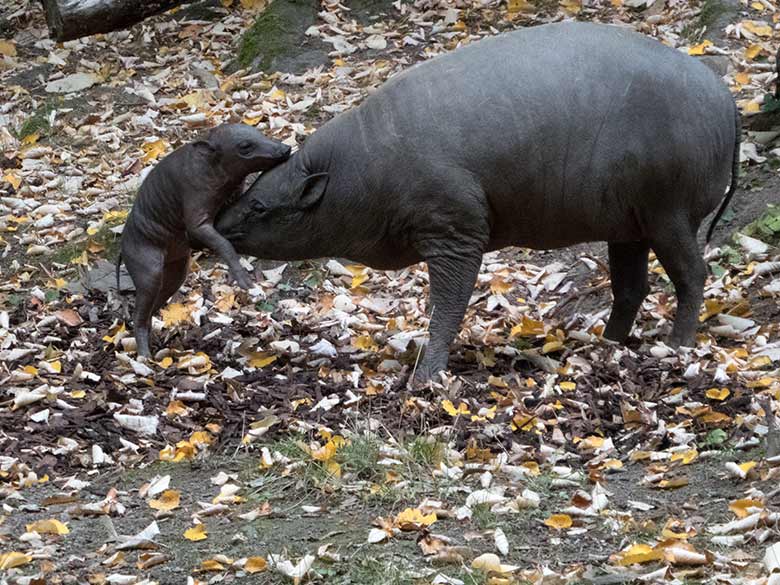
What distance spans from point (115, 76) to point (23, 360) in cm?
449

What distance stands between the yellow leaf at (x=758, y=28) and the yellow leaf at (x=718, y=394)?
4812mm

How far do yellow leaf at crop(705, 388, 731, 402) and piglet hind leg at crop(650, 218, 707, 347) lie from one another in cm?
84

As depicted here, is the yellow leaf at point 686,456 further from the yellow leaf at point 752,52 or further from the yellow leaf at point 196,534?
the yellow leaf at point 752,52

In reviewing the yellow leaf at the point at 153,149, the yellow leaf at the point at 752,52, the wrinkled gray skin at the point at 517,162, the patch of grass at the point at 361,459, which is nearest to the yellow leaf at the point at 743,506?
the patch of grass at the point at 361,459

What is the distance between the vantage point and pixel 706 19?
10.4 meters

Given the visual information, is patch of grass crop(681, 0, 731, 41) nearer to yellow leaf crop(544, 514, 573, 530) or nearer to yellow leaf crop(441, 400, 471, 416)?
yellow leaf crop(441, 400, 471, 416)

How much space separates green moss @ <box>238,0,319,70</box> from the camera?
10906 mm

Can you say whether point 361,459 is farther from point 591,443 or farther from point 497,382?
point 497,382

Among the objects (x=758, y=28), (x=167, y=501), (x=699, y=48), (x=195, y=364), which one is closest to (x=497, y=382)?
(x=195, y=364)

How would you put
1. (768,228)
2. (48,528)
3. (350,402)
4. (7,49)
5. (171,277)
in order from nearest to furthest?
1. (48,528)
2. (350,402)
3. (171,277)
4. (768,228)
5. (7,49)

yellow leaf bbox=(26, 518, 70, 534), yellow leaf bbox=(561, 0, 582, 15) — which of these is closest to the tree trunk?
yellow leaf bbox=(561, 0, 582, 15)

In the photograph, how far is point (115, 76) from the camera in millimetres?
11109

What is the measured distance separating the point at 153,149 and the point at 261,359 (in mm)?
3134

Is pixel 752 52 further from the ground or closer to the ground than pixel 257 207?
closer to the ground
